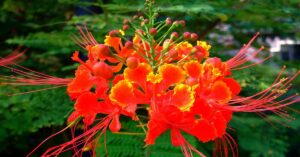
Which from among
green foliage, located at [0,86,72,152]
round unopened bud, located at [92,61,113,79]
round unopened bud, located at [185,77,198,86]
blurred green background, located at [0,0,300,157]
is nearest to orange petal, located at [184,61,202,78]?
round unopened bud, located at [185,77,198,86]

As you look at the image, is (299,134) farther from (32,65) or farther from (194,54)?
(194,54)

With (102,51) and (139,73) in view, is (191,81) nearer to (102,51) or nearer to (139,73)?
(139,73)

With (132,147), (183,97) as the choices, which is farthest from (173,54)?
(132,147)

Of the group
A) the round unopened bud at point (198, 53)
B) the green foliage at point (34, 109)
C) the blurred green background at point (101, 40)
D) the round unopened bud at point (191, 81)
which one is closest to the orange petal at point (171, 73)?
the round unopened bud at point (191, 81)

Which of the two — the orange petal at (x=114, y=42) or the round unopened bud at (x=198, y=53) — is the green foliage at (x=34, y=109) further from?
the round unopened bud at (x=198, y=53)

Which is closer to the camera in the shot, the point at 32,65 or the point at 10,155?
the point at 32,65

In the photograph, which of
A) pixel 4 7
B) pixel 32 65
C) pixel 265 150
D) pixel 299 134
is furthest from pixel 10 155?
pixel 299 134
